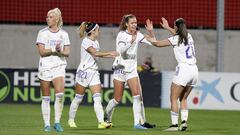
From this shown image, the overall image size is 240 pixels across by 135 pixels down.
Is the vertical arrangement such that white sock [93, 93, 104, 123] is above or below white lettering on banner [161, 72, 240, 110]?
above

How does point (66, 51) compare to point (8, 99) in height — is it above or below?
above

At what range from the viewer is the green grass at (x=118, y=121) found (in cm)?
1455

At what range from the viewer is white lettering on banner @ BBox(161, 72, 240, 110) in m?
24.1

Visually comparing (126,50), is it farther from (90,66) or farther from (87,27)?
(87,27)

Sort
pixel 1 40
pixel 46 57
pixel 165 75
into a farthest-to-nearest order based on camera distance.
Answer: pixel 1 40 < pixel 165 75 < pixel 46 57

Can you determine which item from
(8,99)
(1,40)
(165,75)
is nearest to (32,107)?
(8,99)

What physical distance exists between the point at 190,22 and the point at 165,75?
582 cm

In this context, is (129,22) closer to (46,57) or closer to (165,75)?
(46,57)

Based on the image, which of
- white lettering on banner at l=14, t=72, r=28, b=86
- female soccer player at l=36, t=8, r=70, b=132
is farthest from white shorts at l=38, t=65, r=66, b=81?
white lettering on banner at l=14, t=72, r=28, b=86

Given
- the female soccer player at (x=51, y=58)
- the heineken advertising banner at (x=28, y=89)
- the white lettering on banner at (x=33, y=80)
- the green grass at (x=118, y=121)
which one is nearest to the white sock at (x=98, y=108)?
the green grass at (x=118, y=121)

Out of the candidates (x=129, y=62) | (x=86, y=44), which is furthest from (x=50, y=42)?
(x=129, y=62)

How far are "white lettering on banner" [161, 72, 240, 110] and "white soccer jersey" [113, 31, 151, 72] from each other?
→ 341 inches

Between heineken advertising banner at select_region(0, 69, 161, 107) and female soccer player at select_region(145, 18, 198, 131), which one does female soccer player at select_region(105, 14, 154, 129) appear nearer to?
female soccer player at select_region(145, 18, 198, 131)

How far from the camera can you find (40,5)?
96.4 feet
